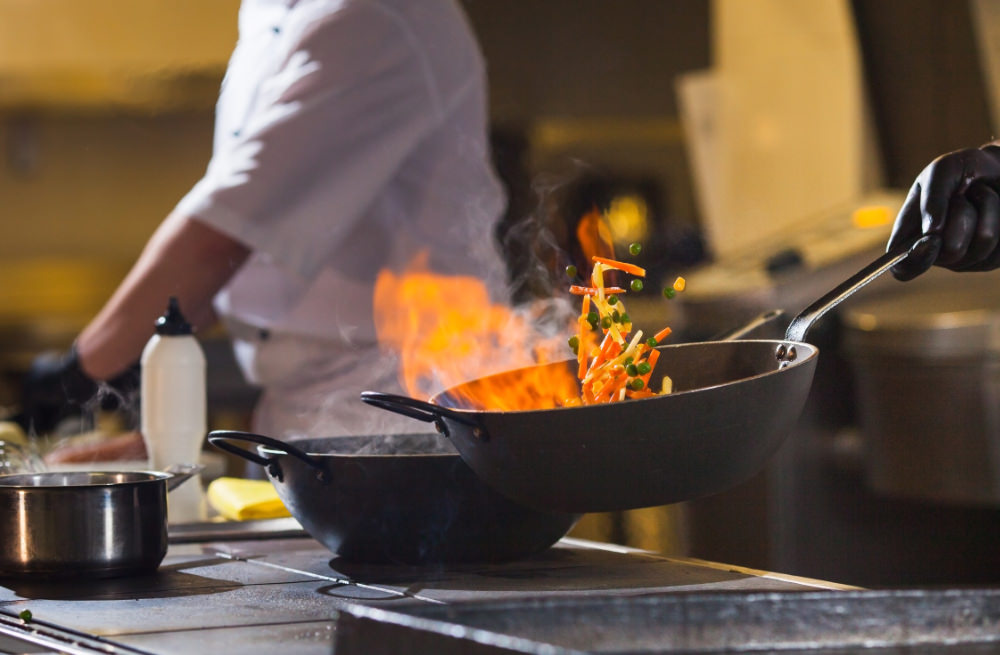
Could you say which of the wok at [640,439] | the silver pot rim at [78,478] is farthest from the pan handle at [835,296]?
the silver pot rim at [78,478]

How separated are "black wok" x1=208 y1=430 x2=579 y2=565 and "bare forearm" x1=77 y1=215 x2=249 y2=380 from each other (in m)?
0.69

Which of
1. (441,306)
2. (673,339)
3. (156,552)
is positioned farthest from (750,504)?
(156,552)

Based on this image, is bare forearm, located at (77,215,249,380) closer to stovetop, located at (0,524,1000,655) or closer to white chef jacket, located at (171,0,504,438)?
white chef jacket, located at (171,0,504,438)

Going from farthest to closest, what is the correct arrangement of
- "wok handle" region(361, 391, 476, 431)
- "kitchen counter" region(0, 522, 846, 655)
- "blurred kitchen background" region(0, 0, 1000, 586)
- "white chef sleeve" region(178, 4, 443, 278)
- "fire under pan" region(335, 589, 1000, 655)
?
"blurred kitchen background" region(0, 0, 1000, 586) → "white chef sleeve" region(178, 4, 443, 278) → "wok handle" region(361, 391, 476, 431) → "kitchen counter" region(0, 522, 846, 655) → "fire under pan" region(335, 589, 1000, 655)

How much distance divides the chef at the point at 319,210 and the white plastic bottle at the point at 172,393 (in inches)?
9.5

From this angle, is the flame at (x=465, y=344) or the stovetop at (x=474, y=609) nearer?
the stovetop at (x=474, y=609)

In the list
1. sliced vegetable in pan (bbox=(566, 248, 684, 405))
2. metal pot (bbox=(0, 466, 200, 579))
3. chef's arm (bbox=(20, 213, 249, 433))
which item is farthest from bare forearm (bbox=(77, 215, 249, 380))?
sliced vegetable in pan (bbox=(566, 248, 684, 405))

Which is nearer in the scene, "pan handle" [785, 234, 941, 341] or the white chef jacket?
"pan handle" [785, 234, 941, 341]

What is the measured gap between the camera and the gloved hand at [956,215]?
1.12 m

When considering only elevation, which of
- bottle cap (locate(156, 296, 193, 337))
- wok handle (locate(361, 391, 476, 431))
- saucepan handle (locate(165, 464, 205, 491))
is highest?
bottle cap (locate(156, 296, 193, 337))

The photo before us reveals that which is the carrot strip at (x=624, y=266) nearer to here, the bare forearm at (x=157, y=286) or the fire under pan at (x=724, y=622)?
the fire under pan at (x=724, y=622)

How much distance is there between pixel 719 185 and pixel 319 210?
2.96m

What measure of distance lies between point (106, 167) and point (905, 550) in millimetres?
3861

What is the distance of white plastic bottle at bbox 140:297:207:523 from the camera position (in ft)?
4.91
